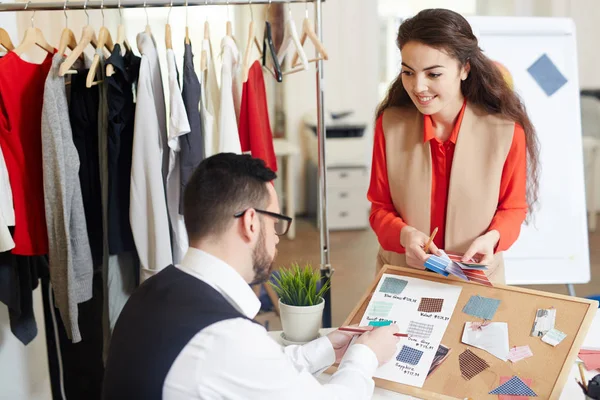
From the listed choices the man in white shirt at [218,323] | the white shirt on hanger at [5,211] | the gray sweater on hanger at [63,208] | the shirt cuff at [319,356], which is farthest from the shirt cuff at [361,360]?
the white shirt on hanger at [5,211]

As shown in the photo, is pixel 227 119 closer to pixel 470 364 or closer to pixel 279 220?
pixel 279 220

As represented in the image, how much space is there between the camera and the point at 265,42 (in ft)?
7.89

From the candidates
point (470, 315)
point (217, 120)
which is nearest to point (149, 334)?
point (470, 315)

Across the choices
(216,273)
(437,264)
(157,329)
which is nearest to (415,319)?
(437,264)

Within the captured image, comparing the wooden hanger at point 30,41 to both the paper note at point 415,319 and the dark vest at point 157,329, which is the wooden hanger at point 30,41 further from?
the paper note at point 415,319

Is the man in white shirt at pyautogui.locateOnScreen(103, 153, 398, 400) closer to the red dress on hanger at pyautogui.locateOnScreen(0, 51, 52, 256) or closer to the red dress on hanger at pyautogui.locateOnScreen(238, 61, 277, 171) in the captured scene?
the red dress on hanger at pyautogui.locateOnScreen(238, 61, 277, 171)

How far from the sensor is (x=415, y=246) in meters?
1.80

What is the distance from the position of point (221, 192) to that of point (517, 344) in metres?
0.77

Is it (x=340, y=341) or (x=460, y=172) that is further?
(x=460, y=172)

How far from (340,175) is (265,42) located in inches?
133

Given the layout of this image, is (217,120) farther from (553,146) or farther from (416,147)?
(553,146)

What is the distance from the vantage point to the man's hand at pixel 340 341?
1.61 m

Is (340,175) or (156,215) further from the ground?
(156,215)

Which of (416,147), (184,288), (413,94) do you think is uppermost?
(413,94)
